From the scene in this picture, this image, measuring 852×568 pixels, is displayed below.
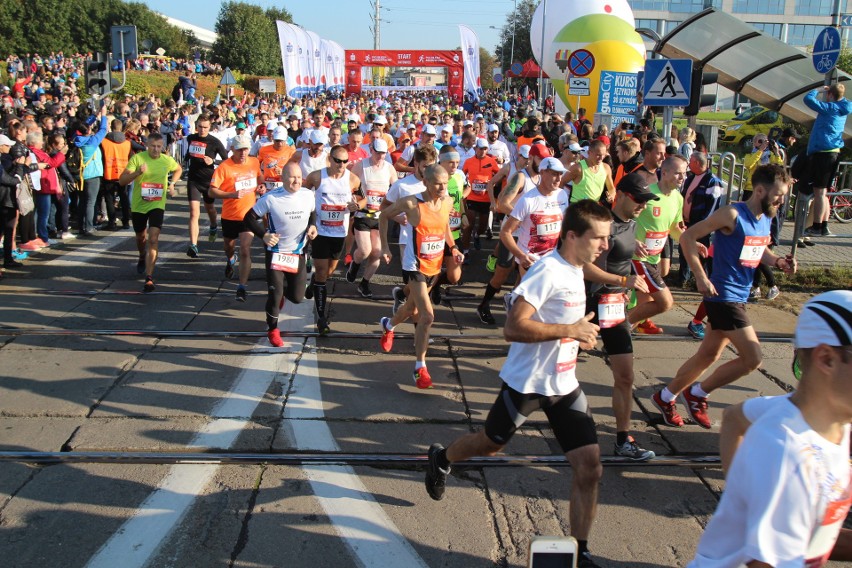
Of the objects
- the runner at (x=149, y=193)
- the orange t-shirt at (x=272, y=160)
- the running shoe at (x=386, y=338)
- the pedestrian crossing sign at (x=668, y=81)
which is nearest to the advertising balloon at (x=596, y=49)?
the pedestrian crossing sign at (x=668, y=81)

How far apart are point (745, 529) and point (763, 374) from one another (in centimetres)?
521

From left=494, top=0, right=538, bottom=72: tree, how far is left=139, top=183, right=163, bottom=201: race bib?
247 feet

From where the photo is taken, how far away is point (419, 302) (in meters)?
6.12

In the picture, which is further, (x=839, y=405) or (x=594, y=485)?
(x=594, y=485)

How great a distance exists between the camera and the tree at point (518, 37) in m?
82.8

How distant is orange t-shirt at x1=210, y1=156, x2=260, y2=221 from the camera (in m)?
8.94

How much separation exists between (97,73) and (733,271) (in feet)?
47.3

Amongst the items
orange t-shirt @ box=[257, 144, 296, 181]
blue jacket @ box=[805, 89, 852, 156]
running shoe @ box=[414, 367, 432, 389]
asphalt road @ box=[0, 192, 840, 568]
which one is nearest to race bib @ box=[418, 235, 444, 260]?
running shoe @ box=[414, 367, 432, 389]

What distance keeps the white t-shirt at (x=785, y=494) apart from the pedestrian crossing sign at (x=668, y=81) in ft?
30.9

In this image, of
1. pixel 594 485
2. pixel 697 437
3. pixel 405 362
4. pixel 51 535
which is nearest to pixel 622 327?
pixel 697 437

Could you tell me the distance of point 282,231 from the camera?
7.04 metres

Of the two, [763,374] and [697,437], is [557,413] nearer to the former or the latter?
[697,437]

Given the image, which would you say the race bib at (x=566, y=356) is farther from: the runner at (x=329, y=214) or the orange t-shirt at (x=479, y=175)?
the orange t-shirt at (x=479, y=175)

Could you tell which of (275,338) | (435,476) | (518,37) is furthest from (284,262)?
(518,37)
